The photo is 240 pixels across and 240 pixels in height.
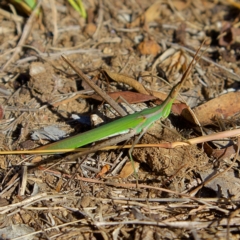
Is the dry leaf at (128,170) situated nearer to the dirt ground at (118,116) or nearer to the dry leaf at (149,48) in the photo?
the dirt ground at (118,116)

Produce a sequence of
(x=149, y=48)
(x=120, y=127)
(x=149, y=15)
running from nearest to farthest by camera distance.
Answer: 1. (x=120, y=127)
2. (x=149, y=48)
3. (x=149, y=15)

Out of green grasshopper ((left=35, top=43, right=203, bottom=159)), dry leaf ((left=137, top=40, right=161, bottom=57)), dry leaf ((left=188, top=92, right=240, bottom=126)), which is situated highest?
dry leaf ((left=137, top=40, right=161, bottom=57))

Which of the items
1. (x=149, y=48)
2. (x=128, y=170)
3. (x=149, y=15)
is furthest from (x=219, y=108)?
(x=149, y=15)

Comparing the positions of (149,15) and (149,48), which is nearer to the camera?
(149,48)

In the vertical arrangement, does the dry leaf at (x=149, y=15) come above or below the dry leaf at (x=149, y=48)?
above

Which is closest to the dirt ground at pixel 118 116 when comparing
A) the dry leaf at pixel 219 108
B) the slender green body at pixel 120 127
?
the dry leaf at pixel 219 108

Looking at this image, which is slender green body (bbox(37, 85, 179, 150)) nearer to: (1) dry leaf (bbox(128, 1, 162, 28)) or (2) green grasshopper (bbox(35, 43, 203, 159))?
(2) green grasshopper (bbox(35, 43, 203, 159))

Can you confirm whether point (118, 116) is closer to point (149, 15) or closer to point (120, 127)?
point (120, 127)

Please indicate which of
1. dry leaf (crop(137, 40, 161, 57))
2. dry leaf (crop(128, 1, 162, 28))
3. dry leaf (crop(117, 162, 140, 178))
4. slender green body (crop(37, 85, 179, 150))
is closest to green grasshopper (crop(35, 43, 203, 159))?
slender green body (crop(37, 85, 179, 150))
